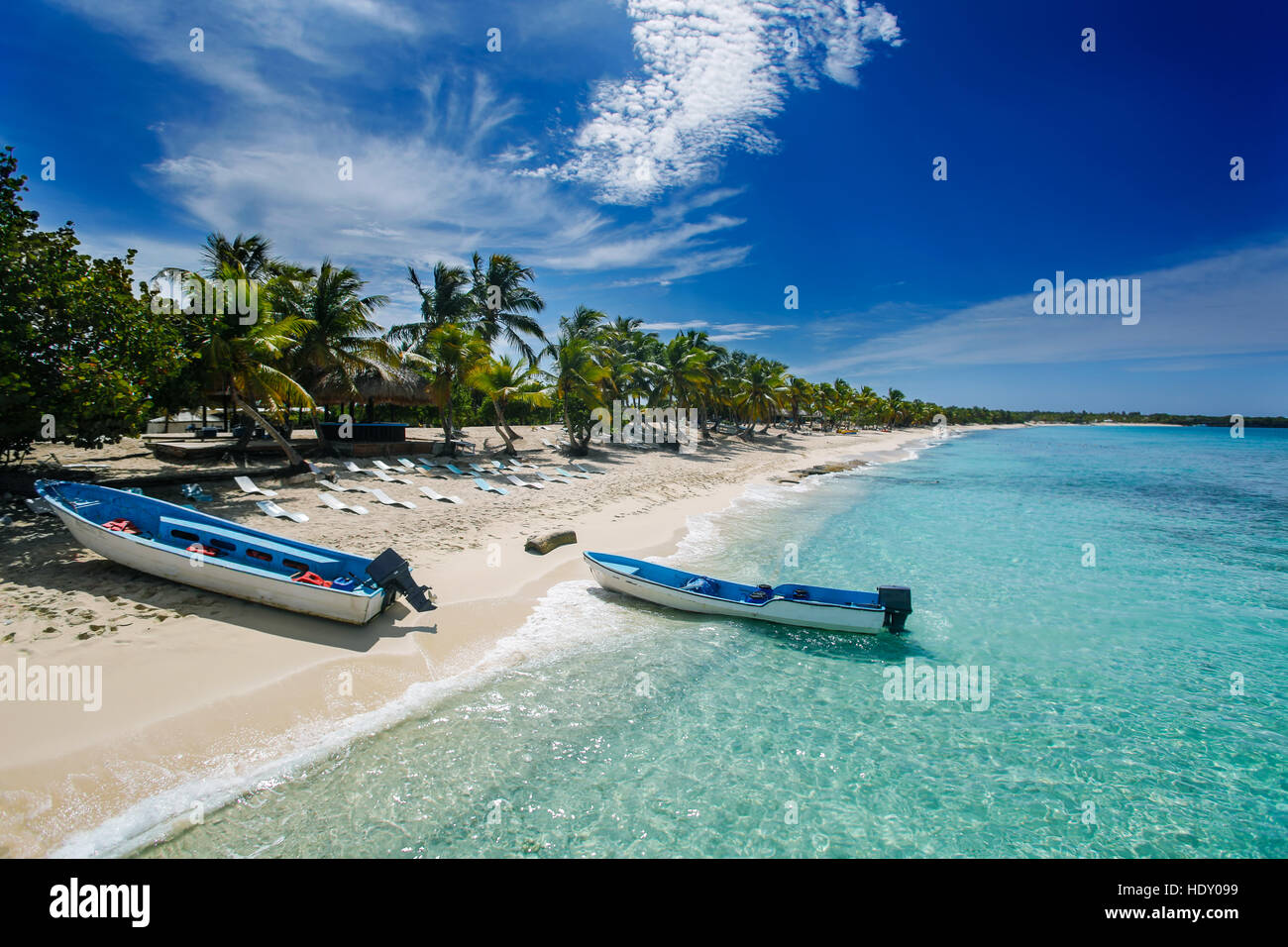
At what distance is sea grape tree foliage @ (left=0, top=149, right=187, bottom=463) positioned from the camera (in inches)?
392

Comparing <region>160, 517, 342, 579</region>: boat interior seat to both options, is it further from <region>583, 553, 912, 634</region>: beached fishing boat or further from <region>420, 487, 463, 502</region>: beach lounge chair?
<region>420, 487, 463, 502</region>: beach lounge chair

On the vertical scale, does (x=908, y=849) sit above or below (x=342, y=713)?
below

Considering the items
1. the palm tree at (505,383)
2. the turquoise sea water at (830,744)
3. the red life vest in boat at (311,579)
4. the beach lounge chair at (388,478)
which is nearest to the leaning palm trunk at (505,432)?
the palm tree at (505,383)

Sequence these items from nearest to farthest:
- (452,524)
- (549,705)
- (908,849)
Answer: (908,849) < (549,705) < (452,524)

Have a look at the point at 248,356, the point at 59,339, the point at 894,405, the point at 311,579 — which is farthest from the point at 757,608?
the point at 894,405

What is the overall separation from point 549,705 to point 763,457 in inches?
1459

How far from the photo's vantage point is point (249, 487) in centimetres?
1460

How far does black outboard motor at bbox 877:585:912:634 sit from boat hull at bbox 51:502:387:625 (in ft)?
28.9

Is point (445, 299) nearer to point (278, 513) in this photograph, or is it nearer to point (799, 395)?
point (278, 513)

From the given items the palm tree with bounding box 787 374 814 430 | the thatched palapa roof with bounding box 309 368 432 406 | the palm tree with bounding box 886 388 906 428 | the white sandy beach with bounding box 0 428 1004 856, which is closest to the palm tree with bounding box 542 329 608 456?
the thatched palapa roof with bounding box 309 368 432 406
